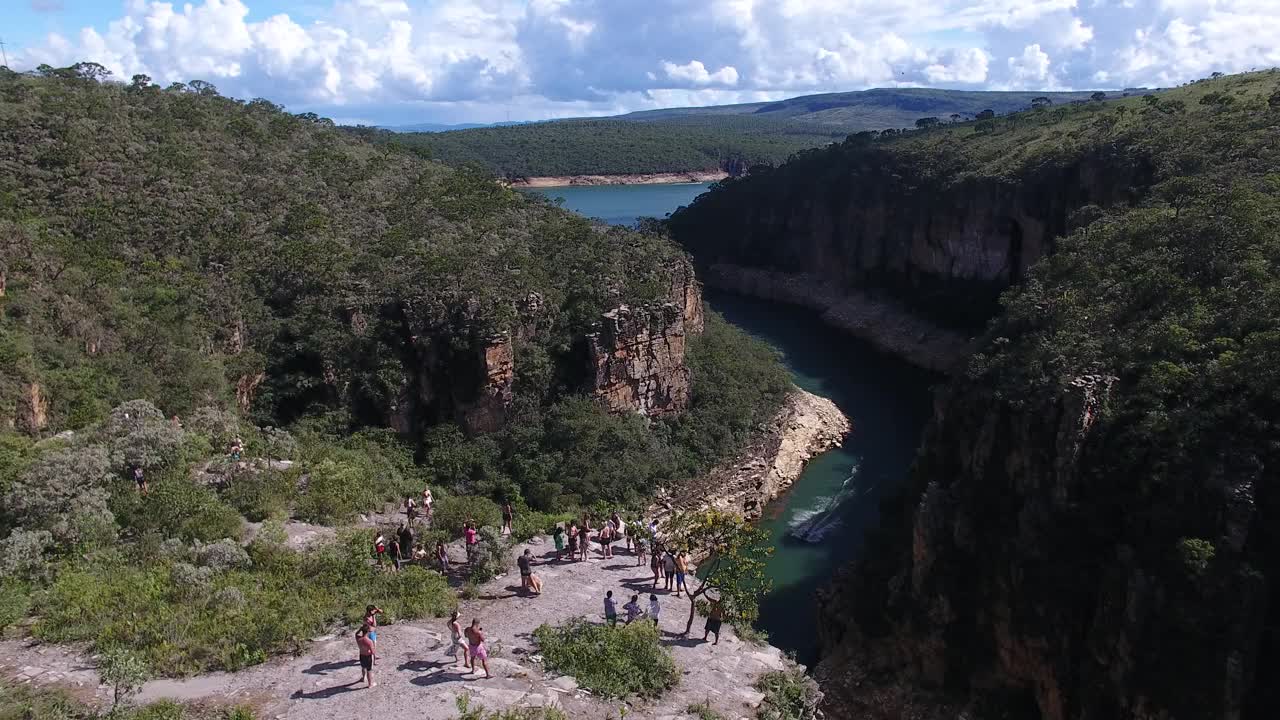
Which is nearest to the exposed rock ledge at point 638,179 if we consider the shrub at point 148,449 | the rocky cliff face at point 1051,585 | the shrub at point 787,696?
the shrub at point 148,449

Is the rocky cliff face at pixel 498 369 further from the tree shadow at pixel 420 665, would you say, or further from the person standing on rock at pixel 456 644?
the tree shadow at pixel 420 665

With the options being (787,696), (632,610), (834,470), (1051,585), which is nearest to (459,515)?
(632,610)

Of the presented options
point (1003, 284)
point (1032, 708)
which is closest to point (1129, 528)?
point (1032, 708)

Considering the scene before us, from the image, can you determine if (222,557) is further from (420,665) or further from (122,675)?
(420,665)

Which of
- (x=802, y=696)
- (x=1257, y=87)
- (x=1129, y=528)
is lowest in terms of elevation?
(x=802, y=696)

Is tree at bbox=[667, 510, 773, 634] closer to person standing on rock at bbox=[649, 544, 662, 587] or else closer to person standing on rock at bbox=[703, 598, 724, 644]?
person standing on rock at bbox=[703, 598, 724, 644]

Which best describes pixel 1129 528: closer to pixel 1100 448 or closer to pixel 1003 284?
pixel 1100 448
